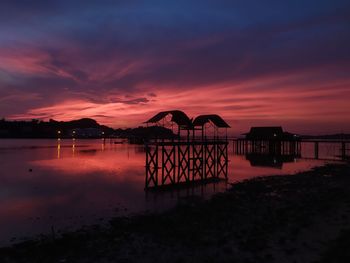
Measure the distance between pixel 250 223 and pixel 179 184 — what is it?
13371 mm

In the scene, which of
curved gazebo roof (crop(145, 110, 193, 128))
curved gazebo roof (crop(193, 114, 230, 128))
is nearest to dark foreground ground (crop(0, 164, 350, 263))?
curved gazebo roof (crop(145, 110, 193, 128))

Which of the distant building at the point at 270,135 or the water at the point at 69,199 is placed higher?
the distant building at the point at 270,135

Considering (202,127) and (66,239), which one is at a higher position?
(202,127)

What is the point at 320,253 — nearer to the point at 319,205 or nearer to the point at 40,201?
the point at 319,205

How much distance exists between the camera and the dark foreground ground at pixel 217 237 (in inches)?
364

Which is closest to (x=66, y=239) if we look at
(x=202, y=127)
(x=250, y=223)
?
(x=250, y=223)

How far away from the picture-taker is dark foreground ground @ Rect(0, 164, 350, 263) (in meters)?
9.23

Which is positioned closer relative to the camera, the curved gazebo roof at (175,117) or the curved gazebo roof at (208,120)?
the curved gazebo roof at (175,117)

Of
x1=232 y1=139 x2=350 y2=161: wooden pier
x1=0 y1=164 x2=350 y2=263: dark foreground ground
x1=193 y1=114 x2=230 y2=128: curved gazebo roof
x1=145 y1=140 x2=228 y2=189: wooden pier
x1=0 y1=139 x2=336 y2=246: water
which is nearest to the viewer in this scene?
x1=0 y1=164 x2=350 y2=263: dark foreground ground

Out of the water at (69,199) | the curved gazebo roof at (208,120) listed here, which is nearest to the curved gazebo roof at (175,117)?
the curved gazebo roof at (208,120)

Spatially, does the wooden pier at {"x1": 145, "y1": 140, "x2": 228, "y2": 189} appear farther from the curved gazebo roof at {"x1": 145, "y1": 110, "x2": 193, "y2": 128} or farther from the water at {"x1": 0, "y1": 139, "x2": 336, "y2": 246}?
the curved gazebo roof at {"x1": 145, "y1": 110, "x2": 193, "y2": 128}

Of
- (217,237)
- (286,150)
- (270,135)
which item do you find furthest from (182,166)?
(286,150)

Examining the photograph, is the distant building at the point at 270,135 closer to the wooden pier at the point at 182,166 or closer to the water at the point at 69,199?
the wooden pier at the point at 182,166

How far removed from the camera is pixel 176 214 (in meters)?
14.8
